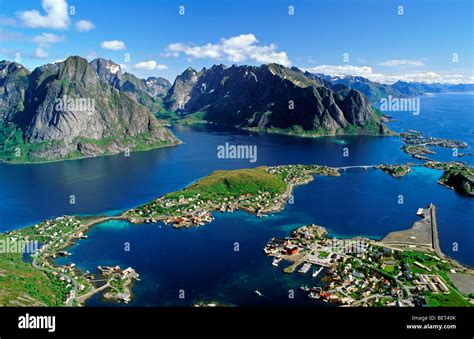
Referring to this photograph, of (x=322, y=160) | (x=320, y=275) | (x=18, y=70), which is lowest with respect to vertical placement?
(x=320, y=275)

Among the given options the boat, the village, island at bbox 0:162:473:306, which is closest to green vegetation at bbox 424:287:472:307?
the village

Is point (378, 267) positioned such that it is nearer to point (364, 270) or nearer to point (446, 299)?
point (364, 270)

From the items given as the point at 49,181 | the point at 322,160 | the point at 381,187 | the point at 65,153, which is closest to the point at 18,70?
the point at 65,153

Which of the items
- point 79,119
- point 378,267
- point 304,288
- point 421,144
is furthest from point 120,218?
point 421,144

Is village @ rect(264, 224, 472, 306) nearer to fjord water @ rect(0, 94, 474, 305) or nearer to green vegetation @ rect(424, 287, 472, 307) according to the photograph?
green vegetation @ rect(424, 287, 472, 307)

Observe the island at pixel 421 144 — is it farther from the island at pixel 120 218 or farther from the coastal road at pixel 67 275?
the coastal road at pixel 67 275

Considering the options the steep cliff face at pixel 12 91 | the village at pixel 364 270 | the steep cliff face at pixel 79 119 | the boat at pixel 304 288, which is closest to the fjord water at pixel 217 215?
the boat at pixel 304 288

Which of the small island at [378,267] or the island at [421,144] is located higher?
the island at [421,144]

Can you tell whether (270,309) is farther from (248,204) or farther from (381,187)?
(381,187)
